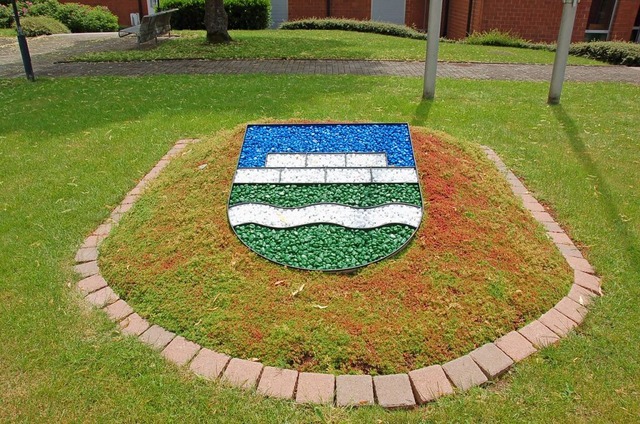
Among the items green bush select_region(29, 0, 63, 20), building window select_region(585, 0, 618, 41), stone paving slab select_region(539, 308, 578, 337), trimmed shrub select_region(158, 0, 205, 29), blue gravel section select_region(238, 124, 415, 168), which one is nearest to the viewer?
stone paving slab select_region(539, 308, 578, 337)

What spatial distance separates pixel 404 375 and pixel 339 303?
64 cm

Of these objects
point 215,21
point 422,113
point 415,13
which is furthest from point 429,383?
point 415,13

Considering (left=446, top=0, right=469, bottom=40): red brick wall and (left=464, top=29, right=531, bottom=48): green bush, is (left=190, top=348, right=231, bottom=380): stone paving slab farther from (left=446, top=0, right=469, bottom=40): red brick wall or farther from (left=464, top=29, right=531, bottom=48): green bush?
(left=446, top=0, right=469, bottom=40): red brick wall

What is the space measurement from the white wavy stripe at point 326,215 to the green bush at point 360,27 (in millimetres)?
15858

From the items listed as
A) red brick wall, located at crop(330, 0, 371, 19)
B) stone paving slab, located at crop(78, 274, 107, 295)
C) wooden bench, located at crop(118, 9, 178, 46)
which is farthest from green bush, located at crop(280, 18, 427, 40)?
stone paving slab, located at crop(78, 274, 107, 295)

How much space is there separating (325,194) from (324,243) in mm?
600

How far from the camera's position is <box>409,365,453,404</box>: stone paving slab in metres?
2.67

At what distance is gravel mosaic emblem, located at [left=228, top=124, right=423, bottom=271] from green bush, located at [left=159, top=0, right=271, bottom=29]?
17.5 metres

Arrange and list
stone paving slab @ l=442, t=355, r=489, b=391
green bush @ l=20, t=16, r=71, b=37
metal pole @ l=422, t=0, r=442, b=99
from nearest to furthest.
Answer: stone paving slab @ l=442, t=355, r=489, b=391 < metal pole @ l=422, t=0, r=442, b=99 < green bush @ l=20, t=16, r=71, b=37

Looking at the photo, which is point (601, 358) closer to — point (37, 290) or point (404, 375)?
point (404, 375)

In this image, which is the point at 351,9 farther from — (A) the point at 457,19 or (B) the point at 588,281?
(B) the point at 588,281

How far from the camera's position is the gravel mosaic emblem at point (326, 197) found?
12.0 feet

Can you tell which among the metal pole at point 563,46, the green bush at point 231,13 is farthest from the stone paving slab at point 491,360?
the green bush at point 231,13

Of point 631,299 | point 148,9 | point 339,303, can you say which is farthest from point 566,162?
point 148,9
